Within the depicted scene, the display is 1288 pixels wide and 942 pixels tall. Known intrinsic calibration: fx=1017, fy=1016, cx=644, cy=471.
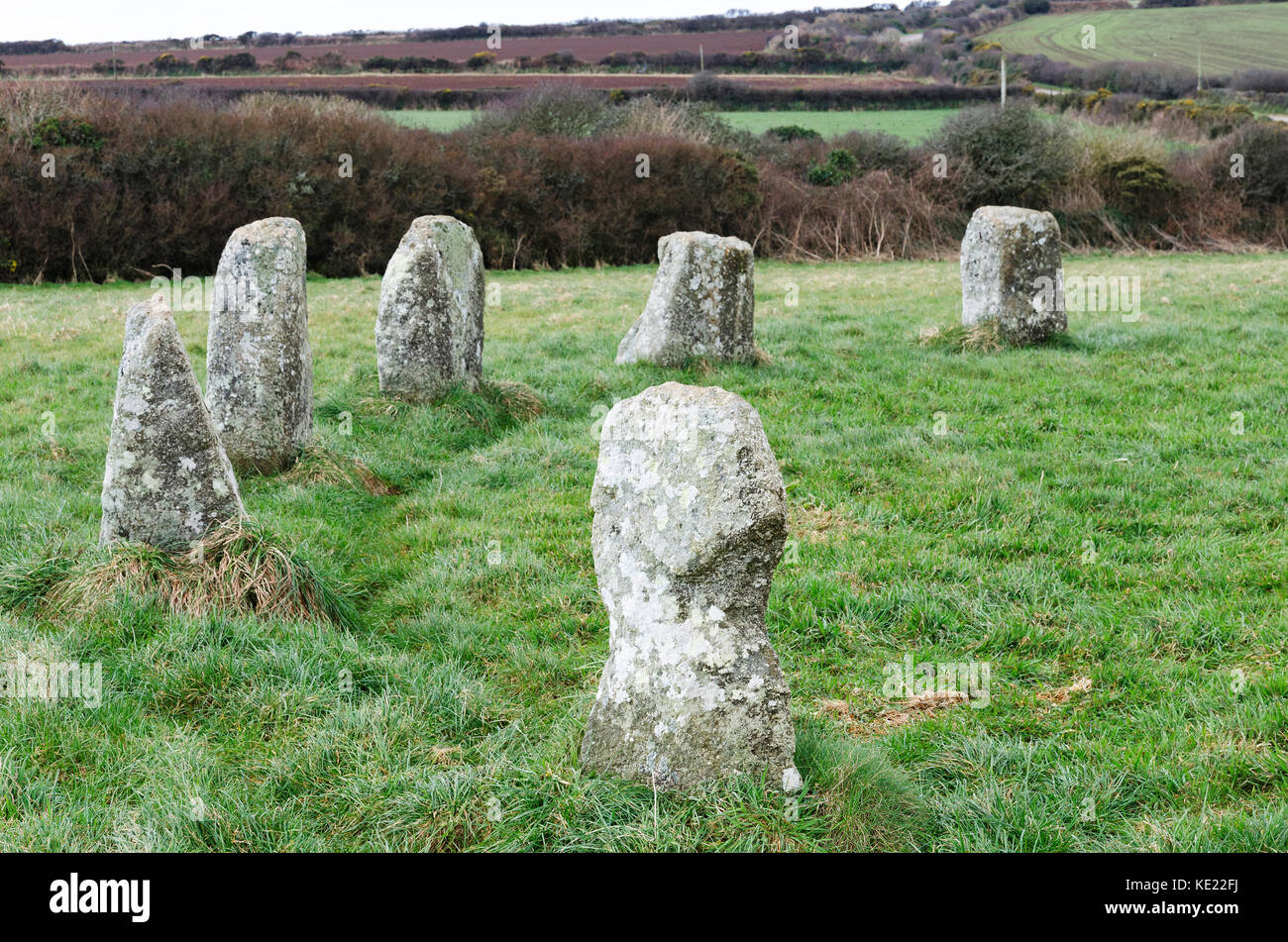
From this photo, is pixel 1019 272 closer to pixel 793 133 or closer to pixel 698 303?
pixel 698 303

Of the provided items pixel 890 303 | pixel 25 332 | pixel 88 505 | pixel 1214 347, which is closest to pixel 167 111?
pixel 25 332

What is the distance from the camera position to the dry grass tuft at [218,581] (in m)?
5.51

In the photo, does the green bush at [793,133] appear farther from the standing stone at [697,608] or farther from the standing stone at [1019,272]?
the standing stone at [697,608]

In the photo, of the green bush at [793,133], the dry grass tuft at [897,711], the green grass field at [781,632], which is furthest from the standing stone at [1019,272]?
the green bush at [793,133]

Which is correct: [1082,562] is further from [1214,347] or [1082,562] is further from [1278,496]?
[1214,347]

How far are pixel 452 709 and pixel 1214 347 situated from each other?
11.5 meters

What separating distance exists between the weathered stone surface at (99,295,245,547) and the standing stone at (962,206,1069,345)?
10.1 m

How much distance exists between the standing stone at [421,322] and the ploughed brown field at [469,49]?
1730 inches

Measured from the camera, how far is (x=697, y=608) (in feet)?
12.6

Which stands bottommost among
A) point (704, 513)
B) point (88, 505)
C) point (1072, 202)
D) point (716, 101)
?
point (88, 505)

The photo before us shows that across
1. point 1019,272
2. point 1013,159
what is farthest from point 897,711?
point 1013,159

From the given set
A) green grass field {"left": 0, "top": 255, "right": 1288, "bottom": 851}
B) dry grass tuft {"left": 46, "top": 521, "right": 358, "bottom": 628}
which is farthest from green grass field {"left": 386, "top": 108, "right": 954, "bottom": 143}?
dry grass tuft {"left": 46, "top": 521, "right": 358, "bottom": 628}

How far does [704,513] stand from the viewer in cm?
378

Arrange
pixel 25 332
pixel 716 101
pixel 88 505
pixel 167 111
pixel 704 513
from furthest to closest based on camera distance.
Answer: pixel 716 101
pixel 167 111
pixel 25 332
pixel 88 505
pixel 704 513
